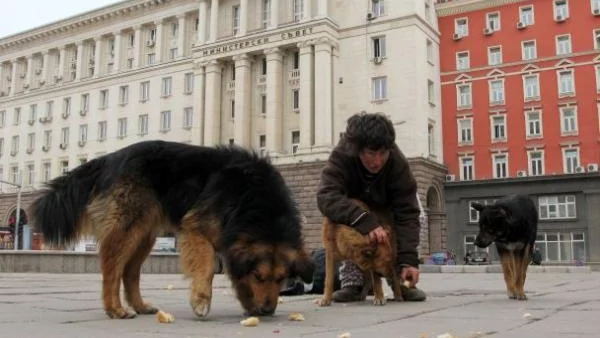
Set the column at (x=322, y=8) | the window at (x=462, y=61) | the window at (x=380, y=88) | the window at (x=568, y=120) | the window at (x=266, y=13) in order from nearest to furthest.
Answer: the window at (x=568, y=120), the window at (x=380, y=88), the column at (x=322, y=8), the window at (x=462, y=61), the window at (x=266, y=13)

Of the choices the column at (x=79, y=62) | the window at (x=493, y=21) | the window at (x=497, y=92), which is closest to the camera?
the window at (x=497, y=92)

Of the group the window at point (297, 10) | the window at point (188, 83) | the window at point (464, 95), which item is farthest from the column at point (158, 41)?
the window at point (464, 95)

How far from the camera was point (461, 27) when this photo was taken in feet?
159

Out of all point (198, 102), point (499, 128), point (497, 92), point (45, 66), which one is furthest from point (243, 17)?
point (45, 66)

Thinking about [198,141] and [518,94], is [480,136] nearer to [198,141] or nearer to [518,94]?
[518,94]

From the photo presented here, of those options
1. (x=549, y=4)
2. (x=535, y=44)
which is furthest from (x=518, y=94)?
(x=549, y=4)

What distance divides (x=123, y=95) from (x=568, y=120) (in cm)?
3861

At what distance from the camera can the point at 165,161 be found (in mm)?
5105

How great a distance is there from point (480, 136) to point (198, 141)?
867 inches

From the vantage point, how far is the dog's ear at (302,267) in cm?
475

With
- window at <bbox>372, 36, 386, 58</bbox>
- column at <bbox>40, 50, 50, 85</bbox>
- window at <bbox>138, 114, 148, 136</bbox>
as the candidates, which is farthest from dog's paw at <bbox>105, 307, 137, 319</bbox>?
column at <bbox>40, 50, 50, 85</bbox>

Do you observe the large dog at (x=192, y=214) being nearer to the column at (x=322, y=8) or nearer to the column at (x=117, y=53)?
the column at (x=322, y=8)

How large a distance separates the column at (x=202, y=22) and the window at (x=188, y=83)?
294cm

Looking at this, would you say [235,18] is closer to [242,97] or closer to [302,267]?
[242,97]
